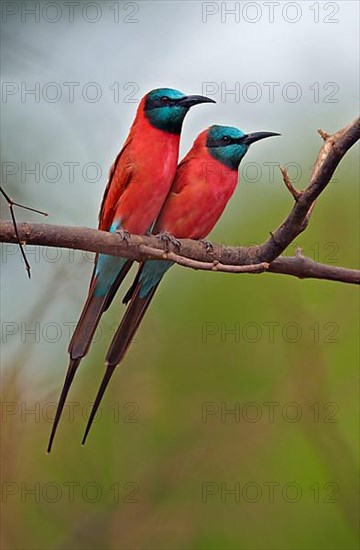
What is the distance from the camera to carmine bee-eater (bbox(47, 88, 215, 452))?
188 centimetres

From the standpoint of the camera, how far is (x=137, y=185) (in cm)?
195

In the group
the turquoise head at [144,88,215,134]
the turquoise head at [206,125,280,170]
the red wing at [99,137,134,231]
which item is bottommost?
the red wing at [99,137,134,231]

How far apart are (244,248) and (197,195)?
0.23 metres

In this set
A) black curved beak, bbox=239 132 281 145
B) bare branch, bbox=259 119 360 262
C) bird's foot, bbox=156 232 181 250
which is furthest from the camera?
black curved beak, bbox=239 132 281 145

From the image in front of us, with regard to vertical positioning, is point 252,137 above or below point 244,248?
above

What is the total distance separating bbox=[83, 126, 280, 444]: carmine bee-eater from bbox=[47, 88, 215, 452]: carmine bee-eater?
51 millimetres

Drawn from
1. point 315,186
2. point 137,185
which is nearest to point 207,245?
point 137,185

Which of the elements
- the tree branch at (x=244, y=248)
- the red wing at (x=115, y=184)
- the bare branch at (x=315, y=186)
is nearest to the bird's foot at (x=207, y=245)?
the tree branch at (x=244, y=248)

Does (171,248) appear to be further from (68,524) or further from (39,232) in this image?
(68,524)


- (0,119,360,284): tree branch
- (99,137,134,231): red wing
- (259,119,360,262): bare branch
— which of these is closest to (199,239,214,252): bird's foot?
(0,119,360,284): tree branch

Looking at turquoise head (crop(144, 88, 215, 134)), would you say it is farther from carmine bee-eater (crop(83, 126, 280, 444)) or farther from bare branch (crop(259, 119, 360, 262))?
bare branch (crop(259, 119, 360, 262))

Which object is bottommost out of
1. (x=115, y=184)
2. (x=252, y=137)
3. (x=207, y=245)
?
(x=207, y=245)

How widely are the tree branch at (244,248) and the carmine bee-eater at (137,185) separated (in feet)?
0.40

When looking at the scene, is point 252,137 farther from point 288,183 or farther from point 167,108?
point 288,183
